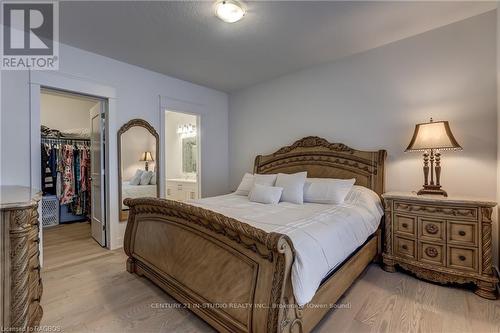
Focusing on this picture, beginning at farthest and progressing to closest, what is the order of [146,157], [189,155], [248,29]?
[189,155]
[146,157]
[248,29]

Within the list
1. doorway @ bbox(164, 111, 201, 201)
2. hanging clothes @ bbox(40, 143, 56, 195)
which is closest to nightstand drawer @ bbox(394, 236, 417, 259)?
doorway @ bbox(164, 111, 201, 201)

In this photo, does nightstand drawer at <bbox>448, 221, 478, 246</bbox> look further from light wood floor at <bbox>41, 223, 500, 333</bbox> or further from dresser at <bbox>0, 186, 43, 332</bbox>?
dresser at <bbox>0, 186, 43, 332</bbox>

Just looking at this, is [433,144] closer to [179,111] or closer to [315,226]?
[315,226]

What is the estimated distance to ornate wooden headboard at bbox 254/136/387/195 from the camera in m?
2.94

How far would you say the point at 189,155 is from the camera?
588 centimetres

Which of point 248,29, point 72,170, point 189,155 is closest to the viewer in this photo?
point 248,29

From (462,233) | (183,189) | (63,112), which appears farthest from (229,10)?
(63,112)

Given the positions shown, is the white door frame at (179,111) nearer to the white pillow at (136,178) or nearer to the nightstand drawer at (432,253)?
the white pillow at (136,178)

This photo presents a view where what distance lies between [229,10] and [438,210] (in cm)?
273

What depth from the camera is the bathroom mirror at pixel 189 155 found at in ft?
18.8

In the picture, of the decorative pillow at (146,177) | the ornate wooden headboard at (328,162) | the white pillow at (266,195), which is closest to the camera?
the white pillow at (266,195)

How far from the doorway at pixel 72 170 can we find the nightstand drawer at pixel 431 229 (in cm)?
392

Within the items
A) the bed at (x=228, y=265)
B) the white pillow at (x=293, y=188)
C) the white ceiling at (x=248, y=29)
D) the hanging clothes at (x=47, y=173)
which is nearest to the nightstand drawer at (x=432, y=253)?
the bed at (x=228, y=265)

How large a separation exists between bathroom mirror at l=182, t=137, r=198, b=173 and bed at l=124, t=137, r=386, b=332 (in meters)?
3.10
